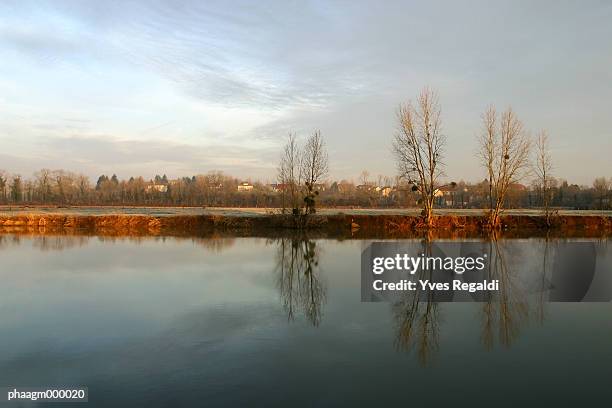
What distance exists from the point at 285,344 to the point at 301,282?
6015 mm

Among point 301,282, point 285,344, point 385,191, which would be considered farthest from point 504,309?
point 385,191

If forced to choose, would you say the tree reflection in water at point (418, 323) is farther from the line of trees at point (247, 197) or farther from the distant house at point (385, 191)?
the distant house at point (385, 191)

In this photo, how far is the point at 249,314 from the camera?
9.71 metres

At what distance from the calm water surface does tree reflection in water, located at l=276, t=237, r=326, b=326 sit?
8 centimetres

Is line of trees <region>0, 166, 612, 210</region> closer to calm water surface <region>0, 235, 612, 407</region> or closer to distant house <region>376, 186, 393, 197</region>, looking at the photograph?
distant house <region>376, 186, 393, 197</region>

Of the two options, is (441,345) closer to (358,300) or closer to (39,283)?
(358,300)

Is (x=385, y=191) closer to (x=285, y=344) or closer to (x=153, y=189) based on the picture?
(x=153, y=189)

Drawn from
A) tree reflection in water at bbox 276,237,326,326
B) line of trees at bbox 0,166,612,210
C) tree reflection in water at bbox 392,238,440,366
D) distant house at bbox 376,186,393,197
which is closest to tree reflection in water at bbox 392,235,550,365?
tree reflection in water at bbox 392,238,440,366

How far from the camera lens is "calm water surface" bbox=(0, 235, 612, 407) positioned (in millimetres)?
5770

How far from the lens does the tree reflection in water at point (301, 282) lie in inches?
405

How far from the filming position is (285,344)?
7676 millimetres

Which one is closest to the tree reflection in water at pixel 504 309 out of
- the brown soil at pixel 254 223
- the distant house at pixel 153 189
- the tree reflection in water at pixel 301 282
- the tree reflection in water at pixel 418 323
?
the tree reflection in water at pixel 418 323

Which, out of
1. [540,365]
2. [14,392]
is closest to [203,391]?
[14,392]

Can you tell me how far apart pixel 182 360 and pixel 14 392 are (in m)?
2.10
